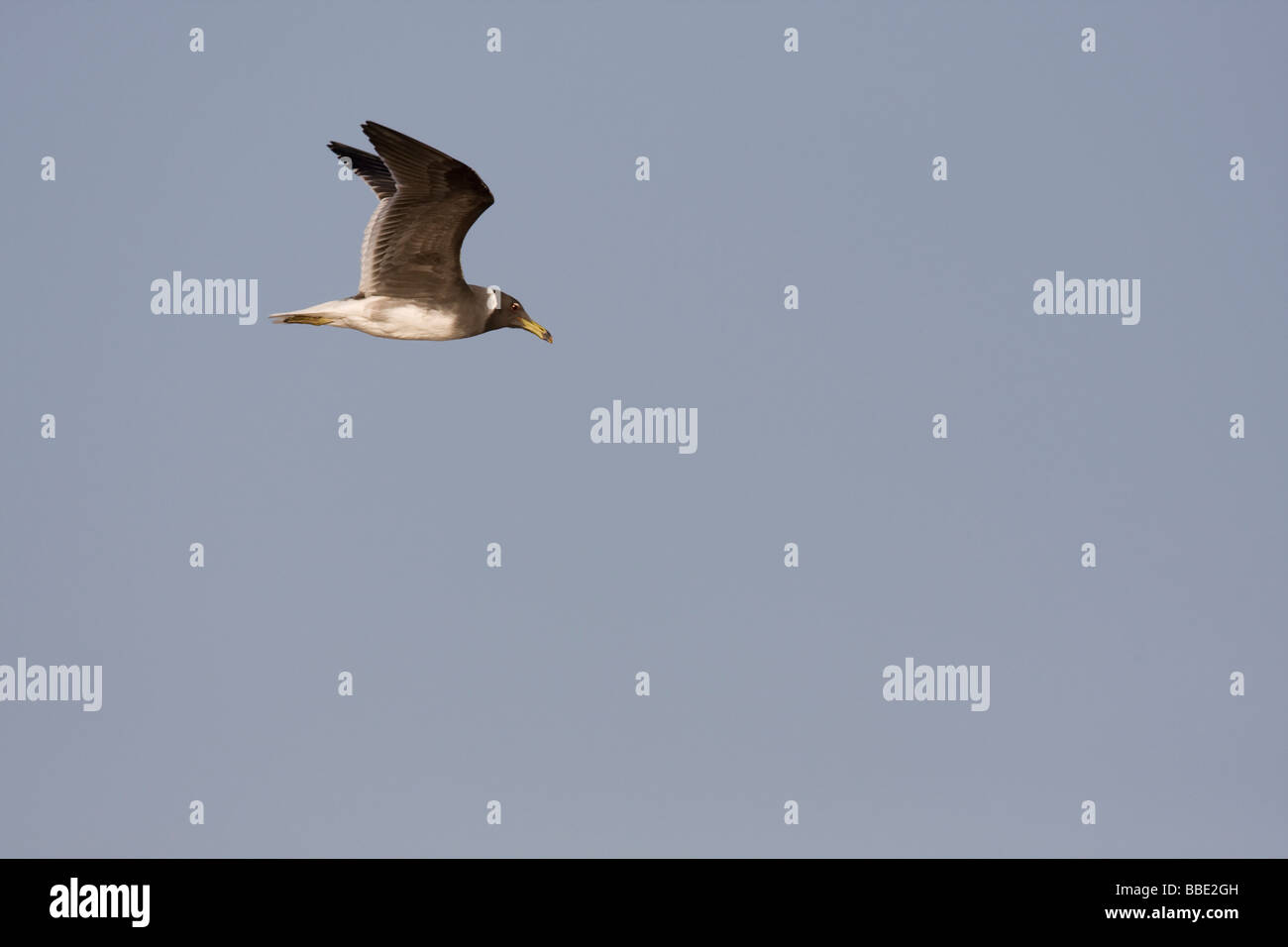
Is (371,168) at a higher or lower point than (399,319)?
higher

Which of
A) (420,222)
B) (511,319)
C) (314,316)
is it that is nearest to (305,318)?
(314,316)

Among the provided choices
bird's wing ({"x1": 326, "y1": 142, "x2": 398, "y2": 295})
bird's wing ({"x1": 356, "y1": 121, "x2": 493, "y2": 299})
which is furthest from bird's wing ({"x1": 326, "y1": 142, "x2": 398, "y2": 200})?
bird's wing ({"x1": 356, "y1": 121, "x2": 493, "y2": 299})

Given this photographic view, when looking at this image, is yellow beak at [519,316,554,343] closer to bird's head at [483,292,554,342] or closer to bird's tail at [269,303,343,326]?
bird's head at [483,292,554,342]

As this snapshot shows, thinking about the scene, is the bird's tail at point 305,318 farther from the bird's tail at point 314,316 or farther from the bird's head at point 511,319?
the bird's head at point 511,319

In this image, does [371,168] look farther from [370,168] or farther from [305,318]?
[305,318]

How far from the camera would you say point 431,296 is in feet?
79.1

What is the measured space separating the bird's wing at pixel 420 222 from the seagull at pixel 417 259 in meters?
0.01

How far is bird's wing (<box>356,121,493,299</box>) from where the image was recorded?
891 inches

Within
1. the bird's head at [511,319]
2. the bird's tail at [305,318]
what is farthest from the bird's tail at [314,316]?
the bird's head at [511,319]

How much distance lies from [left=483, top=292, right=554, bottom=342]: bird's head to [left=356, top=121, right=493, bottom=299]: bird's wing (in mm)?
1101

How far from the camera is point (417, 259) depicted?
23750mm

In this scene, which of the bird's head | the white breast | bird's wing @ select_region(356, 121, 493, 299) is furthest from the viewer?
the bird's head

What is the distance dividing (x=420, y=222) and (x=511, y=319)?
2.67 meters
